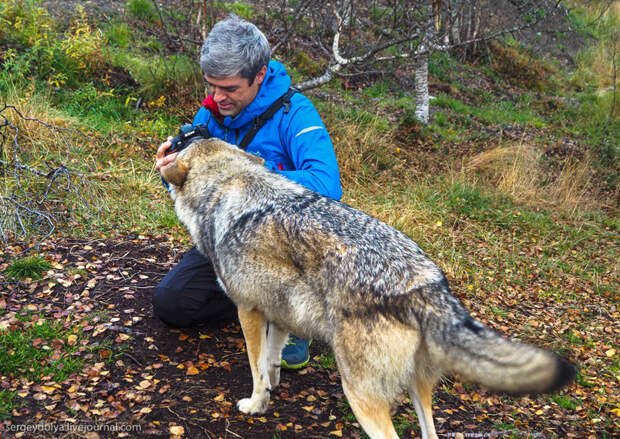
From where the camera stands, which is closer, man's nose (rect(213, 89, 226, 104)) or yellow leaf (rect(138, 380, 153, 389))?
yellow leaf (rect(138, 380, 153, 389))

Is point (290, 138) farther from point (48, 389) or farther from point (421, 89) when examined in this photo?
point (421, 89)

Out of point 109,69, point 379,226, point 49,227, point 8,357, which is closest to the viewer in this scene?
point 379,226

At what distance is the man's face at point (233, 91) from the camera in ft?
12.4

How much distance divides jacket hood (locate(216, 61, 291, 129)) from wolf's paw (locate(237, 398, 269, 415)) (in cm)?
213

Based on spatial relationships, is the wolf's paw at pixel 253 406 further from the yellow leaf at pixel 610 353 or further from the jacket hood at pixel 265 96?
the yellow leaf at pixel 610 353

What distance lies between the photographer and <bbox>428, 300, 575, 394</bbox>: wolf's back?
7.37 ft

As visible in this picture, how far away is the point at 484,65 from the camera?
58.3 feet

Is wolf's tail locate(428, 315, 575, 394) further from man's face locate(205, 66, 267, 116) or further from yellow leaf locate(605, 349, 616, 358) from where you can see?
yellow leaf locate(605, 349, 616, 358)

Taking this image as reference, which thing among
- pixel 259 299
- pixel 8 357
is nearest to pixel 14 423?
pixel 8 357

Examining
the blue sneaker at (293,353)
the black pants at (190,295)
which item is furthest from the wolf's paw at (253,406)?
the black pants at (190,295)

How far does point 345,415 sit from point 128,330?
187 cm

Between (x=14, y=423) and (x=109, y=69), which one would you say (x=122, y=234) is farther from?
(x=109, y=69)

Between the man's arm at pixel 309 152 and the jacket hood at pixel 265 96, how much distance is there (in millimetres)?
192

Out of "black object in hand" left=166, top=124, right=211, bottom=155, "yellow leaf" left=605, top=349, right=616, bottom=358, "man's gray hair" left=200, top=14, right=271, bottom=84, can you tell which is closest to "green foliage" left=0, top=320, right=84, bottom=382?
"black object in hand" left=166, top=124, right=211, bottom=155
